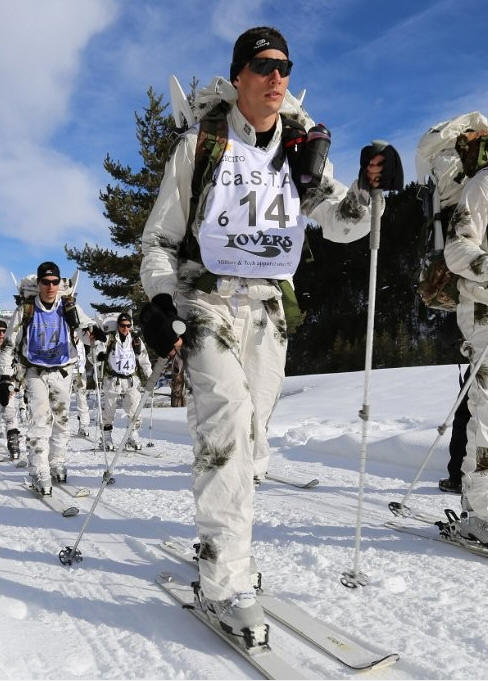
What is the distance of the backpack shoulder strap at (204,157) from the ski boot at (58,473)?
433 cm

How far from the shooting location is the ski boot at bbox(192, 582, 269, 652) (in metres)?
2.18

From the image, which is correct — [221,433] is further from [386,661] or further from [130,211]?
[130,211]

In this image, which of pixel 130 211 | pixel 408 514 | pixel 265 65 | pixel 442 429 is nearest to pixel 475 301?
pixel 442 429

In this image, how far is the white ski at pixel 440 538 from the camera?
3.39 metres

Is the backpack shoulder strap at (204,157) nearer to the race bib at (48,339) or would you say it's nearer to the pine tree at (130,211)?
the race bib at (48,339)

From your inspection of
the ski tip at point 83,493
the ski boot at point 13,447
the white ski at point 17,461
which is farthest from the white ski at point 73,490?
the ski boot at point 13,447

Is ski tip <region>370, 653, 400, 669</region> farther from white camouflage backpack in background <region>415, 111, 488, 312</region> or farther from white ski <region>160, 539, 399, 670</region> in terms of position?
white camouflage backpack in background <region>415, 111, 488, 312</region>

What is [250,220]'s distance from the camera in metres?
2.57

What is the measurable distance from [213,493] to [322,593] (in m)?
0.90

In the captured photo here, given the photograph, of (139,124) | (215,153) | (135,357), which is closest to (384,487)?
(215,153)

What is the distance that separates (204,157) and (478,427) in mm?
2269

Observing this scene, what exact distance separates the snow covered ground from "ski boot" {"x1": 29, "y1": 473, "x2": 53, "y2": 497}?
110mm

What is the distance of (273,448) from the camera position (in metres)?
8.35

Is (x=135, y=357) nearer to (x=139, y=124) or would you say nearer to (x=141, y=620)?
(x=141, y=620)
